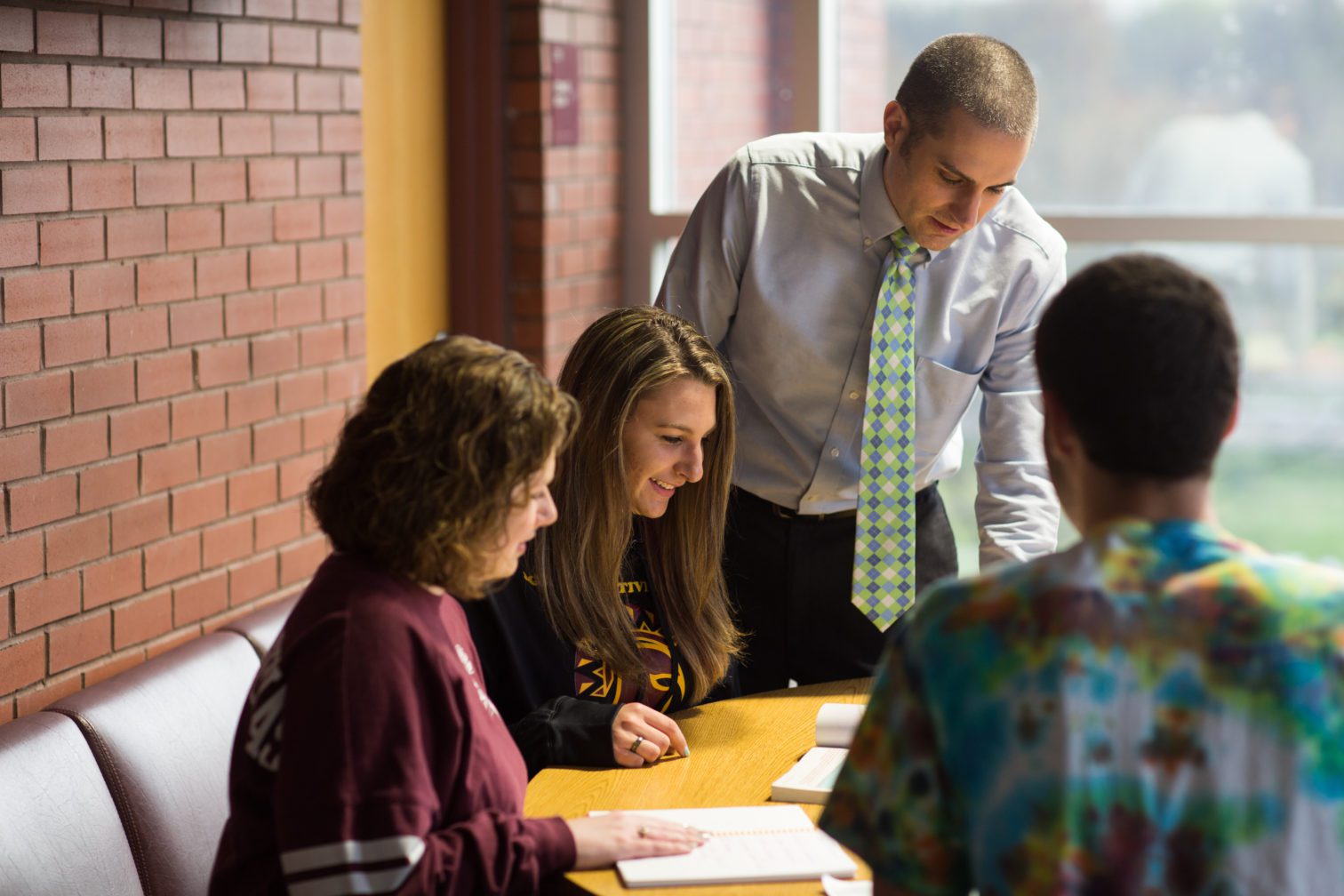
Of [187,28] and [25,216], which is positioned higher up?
[187,28]

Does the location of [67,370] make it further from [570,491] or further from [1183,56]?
[1183,56]

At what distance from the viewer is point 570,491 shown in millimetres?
2164

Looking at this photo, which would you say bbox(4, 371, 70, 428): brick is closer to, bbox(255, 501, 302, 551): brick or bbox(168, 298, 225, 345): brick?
bbox(168, 298, 225, 345): brick

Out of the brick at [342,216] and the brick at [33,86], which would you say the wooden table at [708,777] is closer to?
the brick at [33,86]

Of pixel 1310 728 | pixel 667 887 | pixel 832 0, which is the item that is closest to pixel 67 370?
pixel 667 887

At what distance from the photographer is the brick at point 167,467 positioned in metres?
2.70

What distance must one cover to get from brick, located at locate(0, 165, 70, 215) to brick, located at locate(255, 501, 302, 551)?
85 centimetres

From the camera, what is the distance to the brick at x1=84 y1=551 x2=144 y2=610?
2564 mm

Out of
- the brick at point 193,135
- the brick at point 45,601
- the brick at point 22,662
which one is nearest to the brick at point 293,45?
the brick at point 193,135

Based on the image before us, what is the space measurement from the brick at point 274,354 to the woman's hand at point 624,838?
65.1 inches

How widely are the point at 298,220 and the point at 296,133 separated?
0.19 m

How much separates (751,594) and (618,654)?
0.59 meters

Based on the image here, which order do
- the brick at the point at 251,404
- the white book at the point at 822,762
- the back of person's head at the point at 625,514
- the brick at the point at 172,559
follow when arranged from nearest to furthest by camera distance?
the white book at the point at 822,762 < the back of person's head at the point at 625,514 < the brick at the point at 172,559 < the brick at the point at 251,404

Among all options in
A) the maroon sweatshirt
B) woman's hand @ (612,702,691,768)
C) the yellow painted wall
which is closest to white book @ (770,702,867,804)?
woman's hand @ (612,702,691,768)
